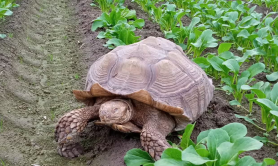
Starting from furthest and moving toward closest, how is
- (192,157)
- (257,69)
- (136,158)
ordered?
(257,69), (136,158), (192,157)

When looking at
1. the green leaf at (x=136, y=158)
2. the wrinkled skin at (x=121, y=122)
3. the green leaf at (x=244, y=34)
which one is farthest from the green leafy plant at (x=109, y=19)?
the green leaf at (x=136, y=158)

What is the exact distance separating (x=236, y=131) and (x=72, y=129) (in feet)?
5.61

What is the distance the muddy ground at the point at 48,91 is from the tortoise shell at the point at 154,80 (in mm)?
526

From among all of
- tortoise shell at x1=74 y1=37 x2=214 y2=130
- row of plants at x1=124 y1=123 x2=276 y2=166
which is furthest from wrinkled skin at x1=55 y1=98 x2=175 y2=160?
row of plants at x1=124 y1=123 x2=276 y2=166

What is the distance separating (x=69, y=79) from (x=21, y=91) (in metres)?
0.86

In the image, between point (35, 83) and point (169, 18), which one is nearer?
point (35, 83)

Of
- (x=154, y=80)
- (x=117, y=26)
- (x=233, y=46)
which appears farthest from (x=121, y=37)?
(x=233, y=46)

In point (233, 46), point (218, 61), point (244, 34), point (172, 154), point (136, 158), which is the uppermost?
point (172, 154)

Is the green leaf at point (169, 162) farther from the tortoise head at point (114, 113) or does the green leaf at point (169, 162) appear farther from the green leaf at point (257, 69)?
the green leaf at point (257, 69)

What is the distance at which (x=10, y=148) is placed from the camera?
342 centimetres

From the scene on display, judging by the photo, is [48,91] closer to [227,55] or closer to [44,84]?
[44,84]

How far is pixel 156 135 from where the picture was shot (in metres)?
3.05

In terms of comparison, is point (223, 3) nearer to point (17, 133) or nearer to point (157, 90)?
point (157, 90)

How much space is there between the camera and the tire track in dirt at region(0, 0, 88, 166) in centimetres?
351
